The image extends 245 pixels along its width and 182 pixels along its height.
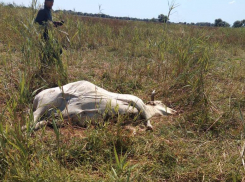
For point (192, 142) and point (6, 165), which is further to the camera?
point (192, 142)

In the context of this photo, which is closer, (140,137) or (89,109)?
(140,137)

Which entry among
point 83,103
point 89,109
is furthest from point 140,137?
point 83,103

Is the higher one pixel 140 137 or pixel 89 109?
pixel 89 109

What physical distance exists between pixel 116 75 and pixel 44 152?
2.42 metres

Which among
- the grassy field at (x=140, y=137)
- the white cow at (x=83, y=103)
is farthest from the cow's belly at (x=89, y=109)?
the grassy field at (x=140, y=137)

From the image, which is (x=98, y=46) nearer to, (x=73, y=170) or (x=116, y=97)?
(x=116, y=97)

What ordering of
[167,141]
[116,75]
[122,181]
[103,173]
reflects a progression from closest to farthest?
[122,181]
[103,173]
[167,141]
[116,75]

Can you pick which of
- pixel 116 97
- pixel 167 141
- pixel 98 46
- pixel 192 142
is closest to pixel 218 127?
pixel 192 142

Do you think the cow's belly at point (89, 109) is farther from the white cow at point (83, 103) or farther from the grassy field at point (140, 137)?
the grassy field at point (140, 137)

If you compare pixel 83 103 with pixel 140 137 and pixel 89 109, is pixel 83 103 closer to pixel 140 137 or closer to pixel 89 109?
pixel 89 109

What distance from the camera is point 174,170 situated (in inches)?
82.3

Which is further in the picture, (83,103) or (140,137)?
(83,103)

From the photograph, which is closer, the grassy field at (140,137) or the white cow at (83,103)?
the grassy field at (140,137)

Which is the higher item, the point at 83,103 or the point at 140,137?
the point at 83,103
